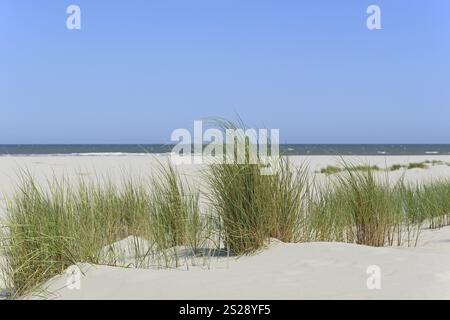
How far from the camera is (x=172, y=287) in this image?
318 cm

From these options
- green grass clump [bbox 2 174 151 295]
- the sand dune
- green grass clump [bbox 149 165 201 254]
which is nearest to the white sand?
the sand dune

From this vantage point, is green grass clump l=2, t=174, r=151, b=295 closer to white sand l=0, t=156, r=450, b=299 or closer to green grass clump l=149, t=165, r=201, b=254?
white sand l=0, t=156, r=450, b=299

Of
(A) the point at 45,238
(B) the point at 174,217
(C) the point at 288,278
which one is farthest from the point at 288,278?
(A) the point at 45,238

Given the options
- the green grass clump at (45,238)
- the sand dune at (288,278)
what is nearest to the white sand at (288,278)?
the sand dune at (288,278)

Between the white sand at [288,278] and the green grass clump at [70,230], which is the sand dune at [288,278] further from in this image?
the green grass clump at [70,230]

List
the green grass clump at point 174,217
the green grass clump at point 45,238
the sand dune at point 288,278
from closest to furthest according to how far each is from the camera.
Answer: the sand dune at point 288,278 → the green grass clump at point 45,238 → the green grass clump at point 174,217

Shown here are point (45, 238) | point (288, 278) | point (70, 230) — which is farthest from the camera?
point (70, 230)

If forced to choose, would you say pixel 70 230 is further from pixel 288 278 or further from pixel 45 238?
pixel 288 278

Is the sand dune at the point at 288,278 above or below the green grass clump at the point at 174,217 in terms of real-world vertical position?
below
